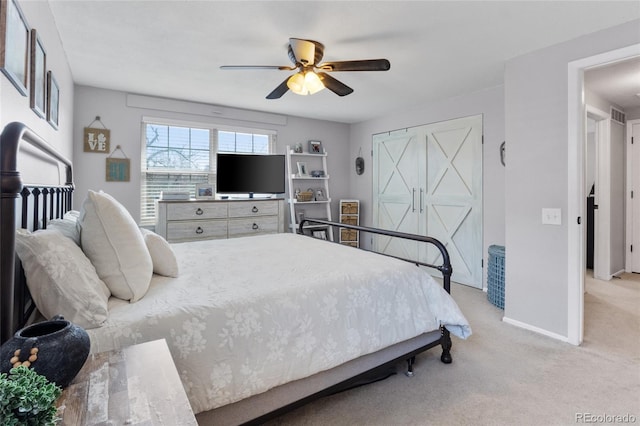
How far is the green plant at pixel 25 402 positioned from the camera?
53 cm

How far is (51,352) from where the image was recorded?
753mm

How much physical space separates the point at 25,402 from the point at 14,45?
5.17 feet

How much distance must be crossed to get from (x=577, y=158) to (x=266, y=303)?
2.56 meters

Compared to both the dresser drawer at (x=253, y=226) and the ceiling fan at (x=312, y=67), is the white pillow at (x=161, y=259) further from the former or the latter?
the dresser drawer at (x=253, y=226)

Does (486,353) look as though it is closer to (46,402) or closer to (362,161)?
(46,402)

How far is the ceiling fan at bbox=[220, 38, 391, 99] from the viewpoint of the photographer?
2283mm

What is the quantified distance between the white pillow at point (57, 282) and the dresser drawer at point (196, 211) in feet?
8.45

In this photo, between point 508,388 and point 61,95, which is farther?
point 61,95

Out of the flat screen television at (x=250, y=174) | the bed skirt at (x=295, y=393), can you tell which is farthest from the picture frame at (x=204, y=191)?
the bed skirt at (x=295, y=393)

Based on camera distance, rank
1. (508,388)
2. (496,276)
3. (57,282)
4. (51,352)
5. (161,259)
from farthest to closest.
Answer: (496,276) < (508,388) < (161,259) < (57,282) < (51,352)

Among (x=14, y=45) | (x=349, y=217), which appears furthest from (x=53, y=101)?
(x=349, y=217)

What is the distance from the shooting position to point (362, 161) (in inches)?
220

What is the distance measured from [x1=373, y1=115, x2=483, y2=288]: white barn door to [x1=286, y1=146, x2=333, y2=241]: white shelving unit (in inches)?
33.1

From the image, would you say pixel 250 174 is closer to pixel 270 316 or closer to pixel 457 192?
pixel 457 192
